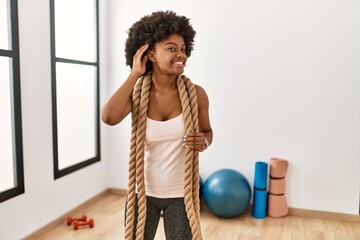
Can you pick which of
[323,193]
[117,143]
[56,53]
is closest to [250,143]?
[323,193]

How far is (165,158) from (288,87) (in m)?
1.97

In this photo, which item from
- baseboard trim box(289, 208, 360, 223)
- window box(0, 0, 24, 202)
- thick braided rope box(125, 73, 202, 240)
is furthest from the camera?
baseboard trim box(289, 208, 360, 223)

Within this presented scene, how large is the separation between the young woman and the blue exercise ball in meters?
1.50

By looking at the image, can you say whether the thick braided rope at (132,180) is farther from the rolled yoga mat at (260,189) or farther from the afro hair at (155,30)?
the rolled yoga mat at (260,189)

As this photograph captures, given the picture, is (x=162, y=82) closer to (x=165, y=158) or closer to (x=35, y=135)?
(x=165, y=158)

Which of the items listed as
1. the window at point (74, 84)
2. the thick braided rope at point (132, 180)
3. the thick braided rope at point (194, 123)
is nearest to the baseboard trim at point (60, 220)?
the window at point (74, 84)

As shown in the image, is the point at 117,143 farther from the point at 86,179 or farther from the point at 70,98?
the point at 70,98

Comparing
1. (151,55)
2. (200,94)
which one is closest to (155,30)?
(151,55)

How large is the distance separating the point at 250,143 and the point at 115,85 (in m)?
1.47

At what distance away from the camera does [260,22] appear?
306 cm

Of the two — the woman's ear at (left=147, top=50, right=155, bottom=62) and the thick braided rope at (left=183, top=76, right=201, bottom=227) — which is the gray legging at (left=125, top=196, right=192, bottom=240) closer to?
the thick braided rope at (left=183, top=76, right=201, bottom=227)

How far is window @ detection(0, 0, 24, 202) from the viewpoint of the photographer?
2.31 metres

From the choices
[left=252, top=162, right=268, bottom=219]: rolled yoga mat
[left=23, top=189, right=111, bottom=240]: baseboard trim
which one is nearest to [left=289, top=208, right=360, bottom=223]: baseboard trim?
[left=252, top=162, right=268, bottom=219]: rolled yoga mat

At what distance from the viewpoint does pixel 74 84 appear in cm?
315
